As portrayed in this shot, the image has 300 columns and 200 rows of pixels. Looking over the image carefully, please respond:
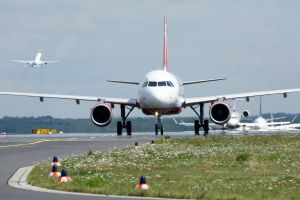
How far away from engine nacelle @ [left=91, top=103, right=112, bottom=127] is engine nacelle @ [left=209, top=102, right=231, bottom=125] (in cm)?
682

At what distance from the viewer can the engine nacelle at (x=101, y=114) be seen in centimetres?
6400

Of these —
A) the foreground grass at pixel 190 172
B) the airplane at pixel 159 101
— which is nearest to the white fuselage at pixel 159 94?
the airplane at pixel 159 101

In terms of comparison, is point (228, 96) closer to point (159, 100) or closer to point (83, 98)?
point (159, 100)

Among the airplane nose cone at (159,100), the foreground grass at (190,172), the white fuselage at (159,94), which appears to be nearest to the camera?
the foreground grass at (190,172)

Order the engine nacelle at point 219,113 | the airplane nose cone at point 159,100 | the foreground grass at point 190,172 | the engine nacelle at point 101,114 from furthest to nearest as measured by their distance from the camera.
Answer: the engine nacelle at point 101,114 < the engine nacelle at point 219,113 < the airplane nose cone at point 159,100 < the foreground grass at point 190,172

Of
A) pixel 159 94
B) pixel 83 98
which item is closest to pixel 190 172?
pixel 159 94

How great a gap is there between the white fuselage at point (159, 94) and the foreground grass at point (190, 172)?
20273 millimetres

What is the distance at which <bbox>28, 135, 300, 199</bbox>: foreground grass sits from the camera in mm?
22250

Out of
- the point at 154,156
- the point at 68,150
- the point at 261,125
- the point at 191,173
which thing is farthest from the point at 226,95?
the point at 261,125

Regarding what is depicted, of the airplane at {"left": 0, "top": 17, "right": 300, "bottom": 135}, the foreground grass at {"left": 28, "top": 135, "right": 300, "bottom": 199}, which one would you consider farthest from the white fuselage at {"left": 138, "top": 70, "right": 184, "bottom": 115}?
the foreground grass at {"left": 28, "top": 135, "right": 300, "bottom": 199}

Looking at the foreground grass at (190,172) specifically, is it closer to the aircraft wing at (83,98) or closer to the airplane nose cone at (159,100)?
the airplane nose cone at (159,100)

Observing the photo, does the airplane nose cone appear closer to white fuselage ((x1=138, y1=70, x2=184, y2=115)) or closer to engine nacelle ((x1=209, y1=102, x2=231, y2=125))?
white fuselage ((x1=138, y1=70, x2=184, y2=115))

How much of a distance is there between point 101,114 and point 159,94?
17.1 ft

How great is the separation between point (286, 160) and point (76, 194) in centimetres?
1189
